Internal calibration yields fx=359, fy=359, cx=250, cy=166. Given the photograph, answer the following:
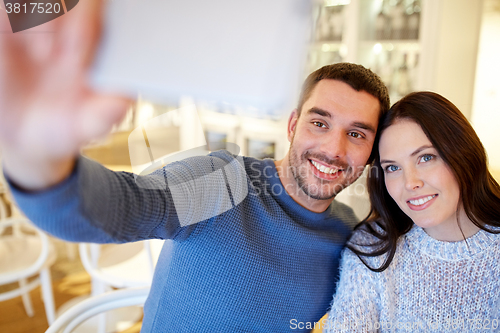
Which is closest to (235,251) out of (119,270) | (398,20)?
(119,270)

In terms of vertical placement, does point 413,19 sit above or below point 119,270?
above

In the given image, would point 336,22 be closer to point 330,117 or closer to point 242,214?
point 330,117

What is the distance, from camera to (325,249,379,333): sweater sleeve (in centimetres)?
70

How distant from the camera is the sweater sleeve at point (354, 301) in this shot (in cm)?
70

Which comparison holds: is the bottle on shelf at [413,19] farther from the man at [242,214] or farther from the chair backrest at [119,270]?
the chair backrest at [119,270]

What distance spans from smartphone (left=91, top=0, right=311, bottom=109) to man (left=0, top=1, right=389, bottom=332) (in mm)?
94

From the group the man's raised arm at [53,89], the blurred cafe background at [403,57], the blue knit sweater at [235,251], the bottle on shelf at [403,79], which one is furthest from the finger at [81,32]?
the bottle on shelf at [403,79]

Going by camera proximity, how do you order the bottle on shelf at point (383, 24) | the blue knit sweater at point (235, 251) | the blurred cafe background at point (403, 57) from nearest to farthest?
the blue knit sweater at point (235, 251)
the blurred cafe background at point (403, 57)
the bottle on shelf at point (383, 24)

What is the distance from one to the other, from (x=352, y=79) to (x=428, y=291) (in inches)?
18.5

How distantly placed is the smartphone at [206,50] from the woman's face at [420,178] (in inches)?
19.3

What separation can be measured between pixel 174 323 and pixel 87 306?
0.22 meters

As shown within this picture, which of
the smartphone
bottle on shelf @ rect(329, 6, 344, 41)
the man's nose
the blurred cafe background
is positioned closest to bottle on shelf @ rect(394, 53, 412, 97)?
the blurred cafe background

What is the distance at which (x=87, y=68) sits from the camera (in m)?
0.17

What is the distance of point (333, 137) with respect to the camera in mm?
746
